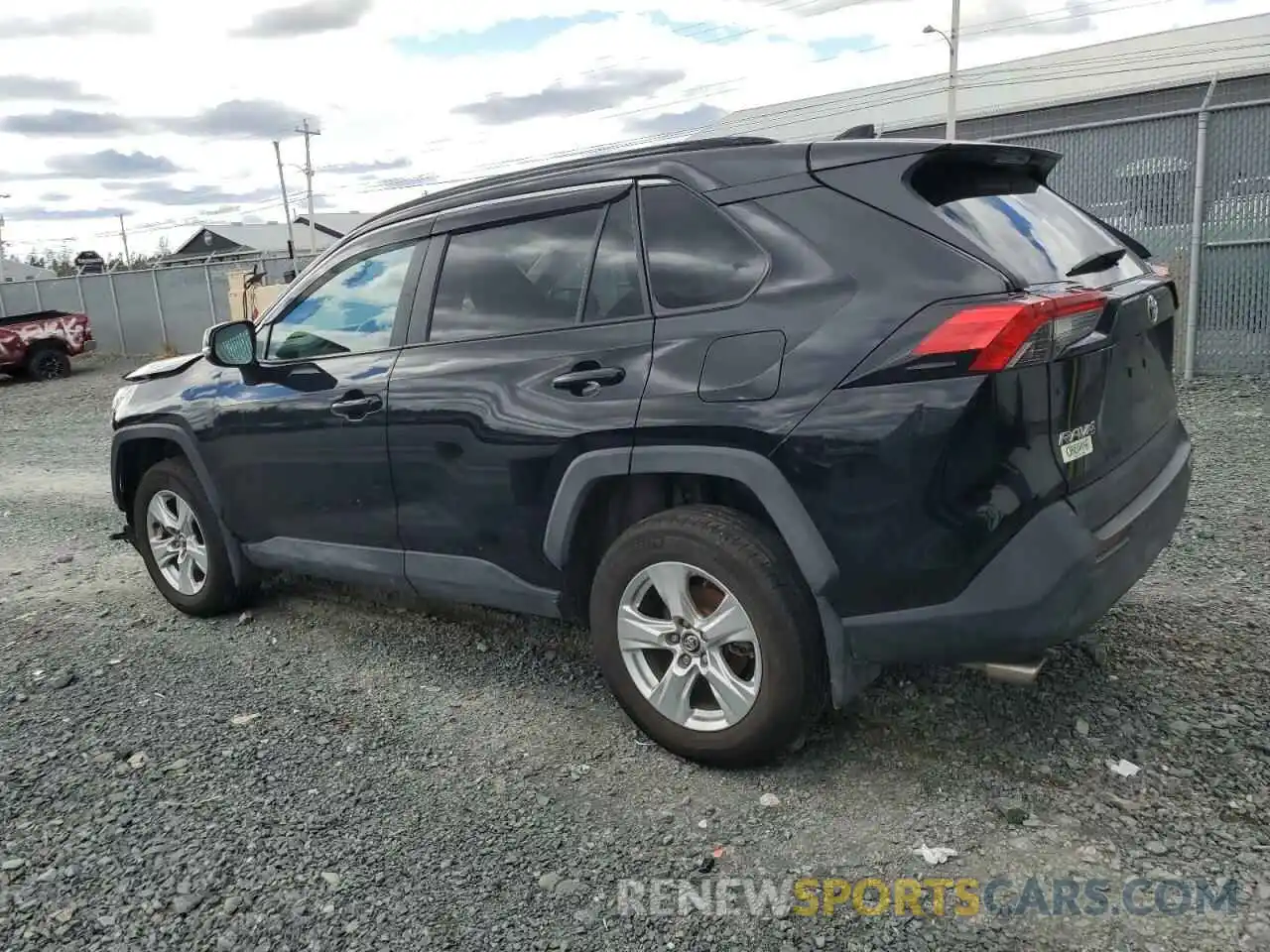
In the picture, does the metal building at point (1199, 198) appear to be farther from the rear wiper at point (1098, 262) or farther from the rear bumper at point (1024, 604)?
the rear bumper at point (1024, 604)

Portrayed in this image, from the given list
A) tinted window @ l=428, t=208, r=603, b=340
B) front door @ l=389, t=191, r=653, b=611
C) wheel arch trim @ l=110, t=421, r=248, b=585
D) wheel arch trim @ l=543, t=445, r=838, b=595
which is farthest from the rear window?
wheel arch trim @ l=110, t=421, r=248, b=585

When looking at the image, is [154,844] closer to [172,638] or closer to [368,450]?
[368,450]

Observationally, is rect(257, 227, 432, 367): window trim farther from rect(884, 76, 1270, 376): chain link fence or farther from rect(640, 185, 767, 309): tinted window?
rect(884, 76, 1270, 376): chain link fence

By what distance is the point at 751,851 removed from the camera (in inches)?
108

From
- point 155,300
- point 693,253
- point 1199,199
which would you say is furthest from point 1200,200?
point 155,300

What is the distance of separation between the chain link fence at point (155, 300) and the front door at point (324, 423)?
18102mm

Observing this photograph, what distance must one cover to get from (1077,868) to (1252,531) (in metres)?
3.12

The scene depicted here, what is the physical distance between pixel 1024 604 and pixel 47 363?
75.2ft

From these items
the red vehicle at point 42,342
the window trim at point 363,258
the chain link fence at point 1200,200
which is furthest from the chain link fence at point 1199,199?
the red vehicle at point 42,342

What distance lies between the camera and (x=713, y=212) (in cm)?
306

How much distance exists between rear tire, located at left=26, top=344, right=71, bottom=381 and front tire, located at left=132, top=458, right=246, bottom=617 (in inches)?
729

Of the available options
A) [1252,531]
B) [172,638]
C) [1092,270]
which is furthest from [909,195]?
[172,638]

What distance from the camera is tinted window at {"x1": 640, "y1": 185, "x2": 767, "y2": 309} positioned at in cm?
297

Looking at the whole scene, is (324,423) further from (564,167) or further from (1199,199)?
(1199,199)
